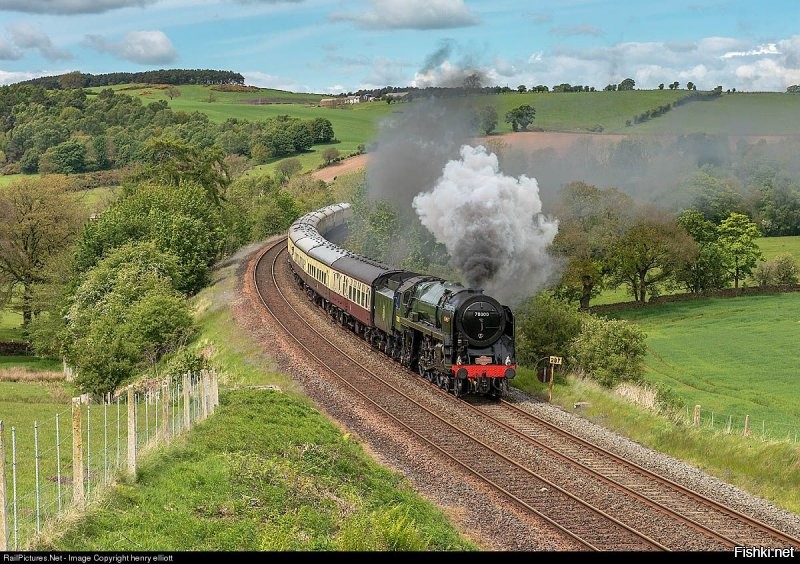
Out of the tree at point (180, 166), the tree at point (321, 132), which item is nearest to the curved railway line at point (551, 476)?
the tree at point (180, 166)

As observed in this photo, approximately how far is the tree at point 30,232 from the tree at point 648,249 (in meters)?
43.4

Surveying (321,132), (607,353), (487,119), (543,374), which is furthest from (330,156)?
(543,374)

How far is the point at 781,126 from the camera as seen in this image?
37.2m

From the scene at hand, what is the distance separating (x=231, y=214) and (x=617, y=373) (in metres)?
53.0

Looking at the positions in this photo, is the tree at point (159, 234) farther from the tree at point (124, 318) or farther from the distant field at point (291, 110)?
the distant field at point (291, 110)

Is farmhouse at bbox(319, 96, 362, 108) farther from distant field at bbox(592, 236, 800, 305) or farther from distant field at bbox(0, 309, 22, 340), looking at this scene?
distant field at bbox(0, 309, 22, 340)

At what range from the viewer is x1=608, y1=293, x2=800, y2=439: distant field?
41.0 m

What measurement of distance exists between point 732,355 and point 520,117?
20.7m

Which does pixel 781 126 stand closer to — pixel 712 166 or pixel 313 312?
pixel 712 166

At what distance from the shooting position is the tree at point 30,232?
62812 millimetres

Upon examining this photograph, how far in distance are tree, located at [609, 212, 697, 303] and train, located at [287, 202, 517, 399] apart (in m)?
33.7

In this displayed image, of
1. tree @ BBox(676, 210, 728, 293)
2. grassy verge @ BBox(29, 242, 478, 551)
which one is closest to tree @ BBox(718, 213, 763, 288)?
tree @ BBox(676, 210, 728, 293)

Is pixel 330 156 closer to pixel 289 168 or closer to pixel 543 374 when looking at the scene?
pixel 289 168

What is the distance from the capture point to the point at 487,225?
28.7 meters
